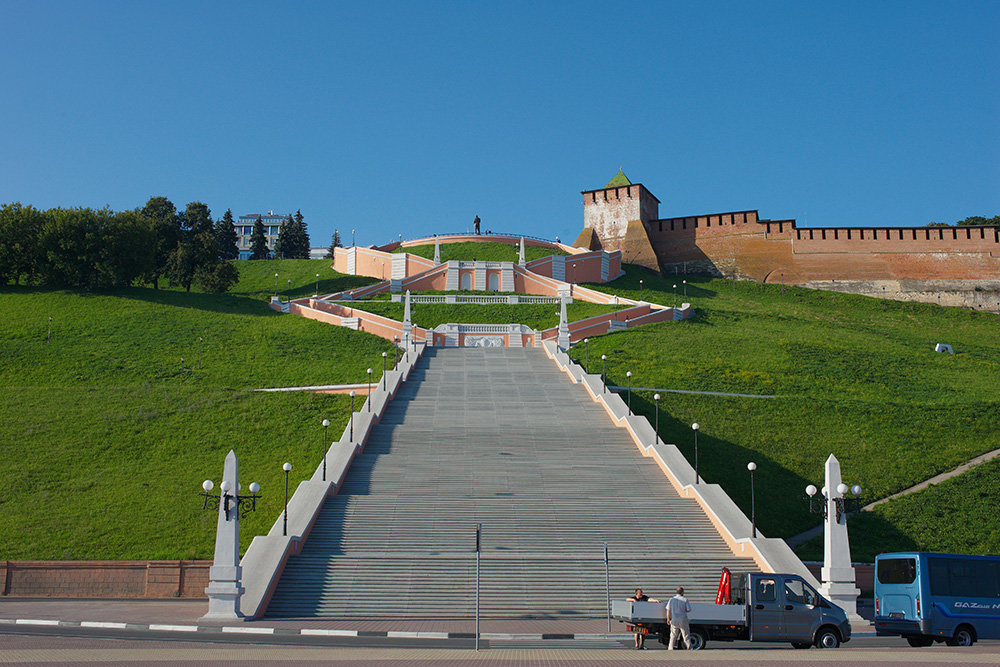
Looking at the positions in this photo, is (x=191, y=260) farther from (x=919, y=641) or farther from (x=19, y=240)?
(x=919, y=641)

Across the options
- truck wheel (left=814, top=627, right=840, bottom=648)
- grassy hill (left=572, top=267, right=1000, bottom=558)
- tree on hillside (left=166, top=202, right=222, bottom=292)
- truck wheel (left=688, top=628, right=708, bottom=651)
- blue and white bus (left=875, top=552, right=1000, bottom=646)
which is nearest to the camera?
truck wheel (left=688, top=628, right=708, bottom=651)

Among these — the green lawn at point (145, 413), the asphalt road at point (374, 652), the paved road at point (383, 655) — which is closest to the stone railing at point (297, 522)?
the green lawn at point (145, 413)

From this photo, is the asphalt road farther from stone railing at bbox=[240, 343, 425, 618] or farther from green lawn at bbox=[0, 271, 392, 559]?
green lawn at bbox=[0, 271, 392, 559]

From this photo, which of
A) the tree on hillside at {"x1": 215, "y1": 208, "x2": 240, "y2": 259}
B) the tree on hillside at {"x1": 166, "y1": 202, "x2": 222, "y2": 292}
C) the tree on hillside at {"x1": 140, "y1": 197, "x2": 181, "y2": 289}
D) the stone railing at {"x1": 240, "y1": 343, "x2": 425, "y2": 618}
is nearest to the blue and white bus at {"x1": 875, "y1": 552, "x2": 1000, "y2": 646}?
the stone railing at {"x1": 240, "y1": 343, "x2": 425, "y2": 618}

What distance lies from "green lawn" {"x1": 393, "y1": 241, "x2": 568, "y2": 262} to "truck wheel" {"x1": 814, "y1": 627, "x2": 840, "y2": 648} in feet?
192

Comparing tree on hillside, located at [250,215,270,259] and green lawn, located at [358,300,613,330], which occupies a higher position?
tree on hillside, located at [250,215,270,259]

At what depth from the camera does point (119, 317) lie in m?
46.2

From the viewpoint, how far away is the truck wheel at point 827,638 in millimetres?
13656

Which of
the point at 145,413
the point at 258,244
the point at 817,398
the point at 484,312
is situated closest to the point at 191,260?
the point at 484,312

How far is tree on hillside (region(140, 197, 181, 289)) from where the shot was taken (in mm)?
56000

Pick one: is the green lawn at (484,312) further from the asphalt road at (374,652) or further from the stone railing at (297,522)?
the asphalt road at (374,652)

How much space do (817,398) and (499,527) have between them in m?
18.3

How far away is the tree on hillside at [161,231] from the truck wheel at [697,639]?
48.0 meters

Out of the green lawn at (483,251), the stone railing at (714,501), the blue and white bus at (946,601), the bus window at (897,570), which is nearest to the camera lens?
the blue and white bus at (946,601)
